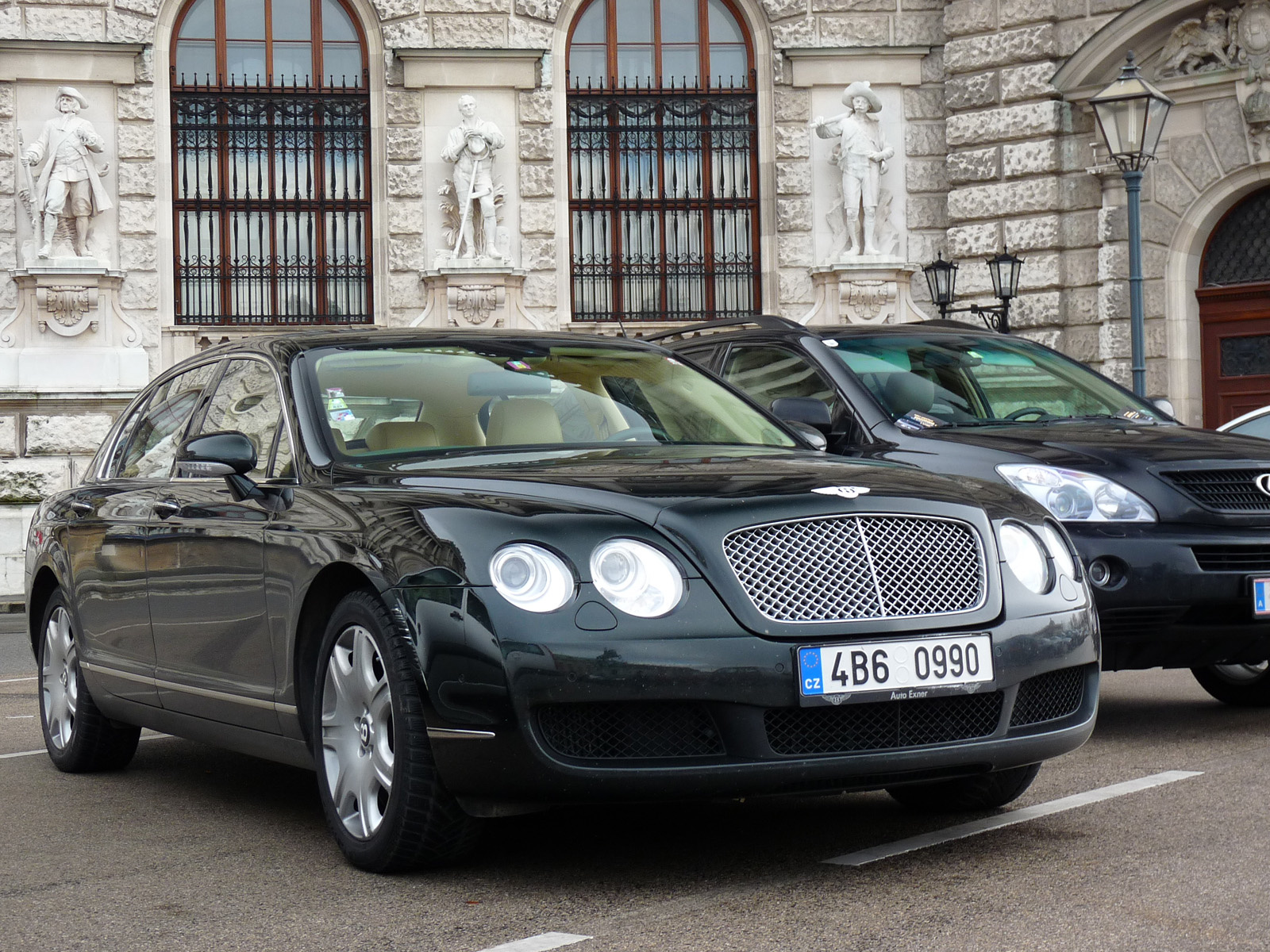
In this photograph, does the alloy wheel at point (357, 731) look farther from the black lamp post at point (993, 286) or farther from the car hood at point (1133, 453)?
the black lamp post at point (993, 286)

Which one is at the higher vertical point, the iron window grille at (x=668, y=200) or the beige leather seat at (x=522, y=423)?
the iron window grille at (x=668, y=200)

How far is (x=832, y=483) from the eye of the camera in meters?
4.45

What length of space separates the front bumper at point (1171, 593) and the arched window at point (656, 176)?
51.6ft

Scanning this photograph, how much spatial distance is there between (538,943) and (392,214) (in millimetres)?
18406

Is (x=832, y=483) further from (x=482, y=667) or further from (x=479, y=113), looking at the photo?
(x=479, y=113)

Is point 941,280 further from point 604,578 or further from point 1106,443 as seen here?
point 604,578

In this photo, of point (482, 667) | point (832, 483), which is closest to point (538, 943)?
point (482, 667)

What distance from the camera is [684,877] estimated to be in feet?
14.3

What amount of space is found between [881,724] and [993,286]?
16973mm

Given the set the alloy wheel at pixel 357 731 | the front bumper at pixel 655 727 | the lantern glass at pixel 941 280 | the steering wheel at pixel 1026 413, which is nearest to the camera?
the front bumper at pixel 655 727

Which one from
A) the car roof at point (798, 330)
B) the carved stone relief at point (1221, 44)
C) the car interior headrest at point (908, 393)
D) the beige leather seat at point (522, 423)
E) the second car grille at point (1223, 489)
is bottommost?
the second car grille at point (1223, 489)

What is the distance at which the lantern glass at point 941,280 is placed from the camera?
20.2 metres

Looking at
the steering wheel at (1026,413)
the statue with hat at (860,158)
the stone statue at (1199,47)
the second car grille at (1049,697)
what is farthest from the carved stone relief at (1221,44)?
the second car grille at (1049,697)

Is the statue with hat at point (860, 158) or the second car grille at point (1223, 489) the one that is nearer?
the second car grille at point (1223, 489)
